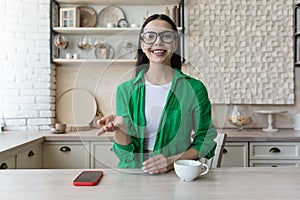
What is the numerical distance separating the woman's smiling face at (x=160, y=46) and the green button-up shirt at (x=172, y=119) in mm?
101

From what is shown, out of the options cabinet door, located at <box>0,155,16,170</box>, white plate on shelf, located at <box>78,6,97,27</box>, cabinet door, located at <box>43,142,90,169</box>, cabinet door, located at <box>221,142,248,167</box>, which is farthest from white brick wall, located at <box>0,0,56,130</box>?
cabinet door, located at <box>221,142,248,167</box>

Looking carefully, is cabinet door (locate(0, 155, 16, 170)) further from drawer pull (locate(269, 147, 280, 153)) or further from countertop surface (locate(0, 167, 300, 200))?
drawer pull (locate(269, 147, 280, 153))

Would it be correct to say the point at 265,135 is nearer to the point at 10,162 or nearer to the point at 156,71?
the point at 156,71

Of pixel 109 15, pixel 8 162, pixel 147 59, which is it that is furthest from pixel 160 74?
pixel 109 15

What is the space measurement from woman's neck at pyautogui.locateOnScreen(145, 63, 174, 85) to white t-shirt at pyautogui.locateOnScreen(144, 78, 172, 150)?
0.02 m

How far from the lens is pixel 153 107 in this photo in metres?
1.12

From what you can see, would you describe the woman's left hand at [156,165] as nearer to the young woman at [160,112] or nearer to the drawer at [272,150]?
the young woman at [160,112]

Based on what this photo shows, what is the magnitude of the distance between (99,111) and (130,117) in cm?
177

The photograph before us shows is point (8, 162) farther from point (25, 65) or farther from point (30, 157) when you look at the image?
point (25, 65)

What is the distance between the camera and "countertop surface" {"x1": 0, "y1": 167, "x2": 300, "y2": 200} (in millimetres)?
871

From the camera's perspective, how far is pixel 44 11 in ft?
9.08

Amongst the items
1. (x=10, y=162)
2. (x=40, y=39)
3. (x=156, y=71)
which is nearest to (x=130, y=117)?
(x=156, y=71)

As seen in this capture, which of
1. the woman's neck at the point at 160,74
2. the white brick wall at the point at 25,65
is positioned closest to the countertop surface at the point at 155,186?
the woman's neck at the point at 160,74

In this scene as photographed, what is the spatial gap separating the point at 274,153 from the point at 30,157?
73.7 inches
